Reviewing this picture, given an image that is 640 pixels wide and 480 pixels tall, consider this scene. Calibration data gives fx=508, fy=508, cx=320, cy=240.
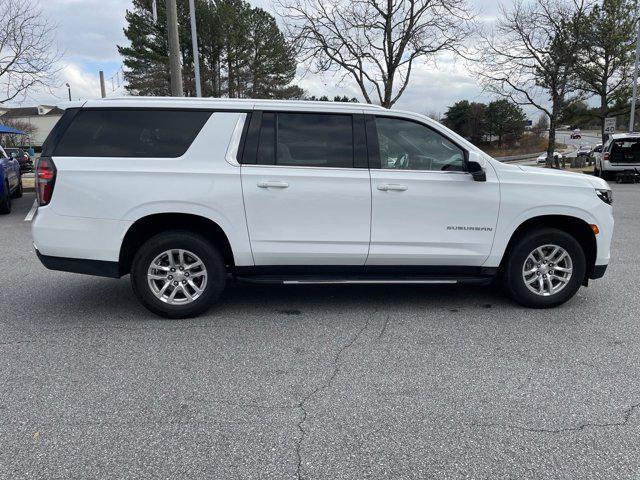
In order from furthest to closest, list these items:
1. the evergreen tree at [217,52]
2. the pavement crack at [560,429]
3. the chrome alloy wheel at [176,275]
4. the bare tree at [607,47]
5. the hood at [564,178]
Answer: the evergreen tree at [217,52] < the bare tree at [607,47] < the hood at [564,178] < the chrome alloy wheel at [176,275] < the pavement crack at [560,429]

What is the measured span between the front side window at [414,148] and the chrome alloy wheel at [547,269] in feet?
3.83

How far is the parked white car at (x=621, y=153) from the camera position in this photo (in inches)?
767

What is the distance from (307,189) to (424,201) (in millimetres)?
1076

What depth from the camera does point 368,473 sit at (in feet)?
8.31

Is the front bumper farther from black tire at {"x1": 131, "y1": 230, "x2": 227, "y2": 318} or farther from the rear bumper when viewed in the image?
the rear bumper

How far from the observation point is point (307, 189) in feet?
14.8

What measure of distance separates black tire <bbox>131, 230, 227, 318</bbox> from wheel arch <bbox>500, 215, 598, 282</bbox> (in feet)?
9.07

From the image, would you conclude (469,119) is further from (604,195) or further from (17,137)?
(17,137)

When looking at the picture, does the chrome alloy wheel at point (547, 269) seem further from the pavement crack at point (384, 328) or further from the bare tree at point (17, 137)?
the bare tree at point (17, 137)

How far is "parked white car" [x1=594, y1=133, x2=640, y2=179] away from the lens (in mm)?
19484

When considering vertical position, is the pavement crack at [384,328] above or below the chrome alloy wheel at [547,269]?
below

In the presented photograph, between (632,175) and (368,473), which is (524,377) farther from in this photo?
Answer: (632,175)

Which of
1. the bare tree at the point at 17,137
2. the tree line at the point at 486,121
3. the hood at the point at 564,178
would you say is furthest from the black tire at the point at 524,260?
the bare tree at the point at 17,137

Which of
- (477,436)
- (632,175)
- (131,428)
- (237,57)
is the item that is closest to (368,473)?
(477,436)
